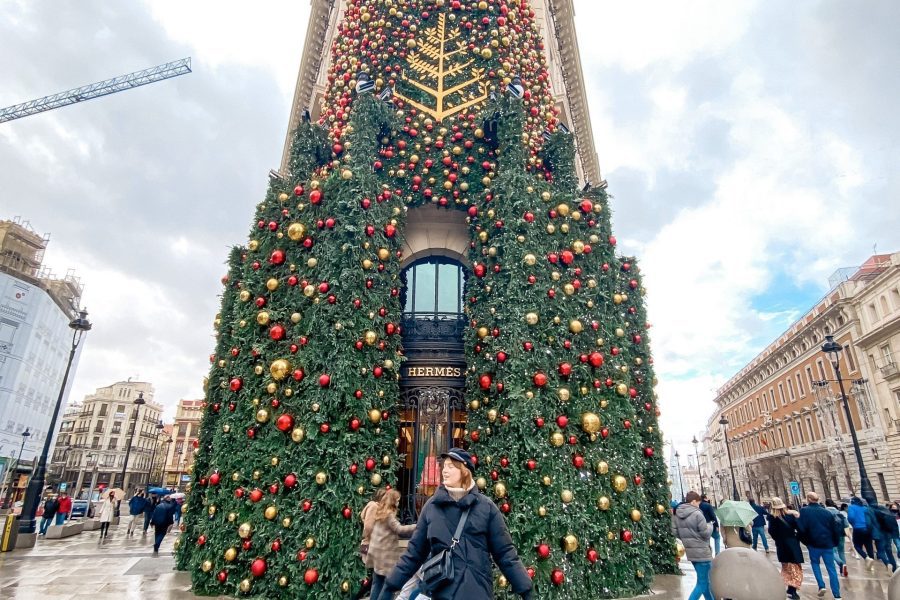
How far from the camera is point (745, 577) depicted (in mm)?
5730

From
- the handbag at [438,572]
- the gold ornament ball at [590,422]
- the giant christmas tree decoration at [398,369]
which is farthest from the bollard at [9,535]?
the handbag at [438,572]

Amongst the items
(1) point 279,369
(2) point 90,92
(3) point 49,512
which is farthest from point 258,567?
(2) point 90,92

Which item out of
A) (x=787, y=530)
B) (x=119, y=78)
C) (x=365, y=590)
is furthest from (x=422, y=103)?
(x=119, y=78)

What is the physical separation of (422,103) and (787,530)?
39.2 ft

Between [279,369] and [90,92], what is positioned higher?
[90,92]

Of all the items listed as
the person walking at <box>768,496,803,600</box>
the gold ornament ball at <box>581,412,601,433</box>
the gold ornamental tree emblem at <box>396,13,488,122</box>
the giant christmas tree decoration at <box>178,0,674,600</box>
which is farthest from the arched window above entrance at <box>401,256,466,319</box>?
the person walking at <box>768,496,803,600</box>

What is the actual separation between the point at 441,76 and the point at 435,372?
310 inches

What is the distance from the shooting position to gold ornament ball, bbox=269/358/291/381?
790cm

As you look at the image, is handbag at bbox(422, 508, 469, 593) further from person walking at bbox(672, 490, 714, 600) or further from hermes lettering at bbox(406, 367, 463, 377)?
hermes lettering at bbox(406, 367, 463, 377)

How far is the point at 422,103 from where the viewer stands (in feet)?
40.4

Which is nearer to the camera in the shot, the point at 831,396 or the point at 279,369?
the point at 279,369

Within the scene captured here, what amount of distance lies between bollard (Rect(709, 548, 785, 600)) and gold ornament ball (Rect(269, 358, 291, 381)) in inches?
267

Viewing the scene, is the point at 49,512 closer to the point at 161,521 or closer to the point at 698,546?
the point at 161,521

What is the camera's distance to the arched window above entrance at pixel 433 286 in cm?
1248
